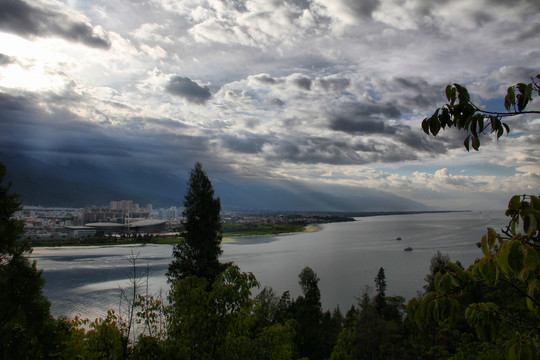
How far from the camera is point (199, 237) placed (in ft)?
31.2

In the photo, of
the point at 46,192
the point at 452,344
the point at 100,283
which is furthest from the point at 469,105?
the point at 46,192

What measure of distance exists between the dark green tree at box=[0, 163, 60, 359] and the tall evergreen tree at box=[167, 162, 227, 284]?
19.5 feet

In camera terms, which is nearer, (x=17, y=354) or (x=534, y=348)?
(x=534, y=348)

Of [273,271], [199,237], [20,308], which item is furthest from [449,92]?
[273,271]

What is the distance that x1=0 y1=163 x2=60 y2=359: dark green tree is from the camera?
298 cm

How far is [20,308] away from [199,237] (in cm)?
635

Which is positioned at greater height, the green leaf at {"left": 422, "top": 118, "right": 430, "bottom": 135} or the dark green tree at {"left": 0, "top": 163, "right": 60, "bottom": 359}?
the green leaf at {"left": 422, "top": 118, "right": 430, "bottom": 135}

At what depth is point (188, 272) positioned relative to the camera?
9.13 m

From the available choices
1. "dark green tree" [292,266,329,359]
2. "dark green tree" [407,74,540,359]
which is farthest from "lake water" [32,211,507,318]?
"dark green tree" [407,74,540,359]

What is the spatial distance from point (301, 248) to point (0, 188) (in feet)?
135

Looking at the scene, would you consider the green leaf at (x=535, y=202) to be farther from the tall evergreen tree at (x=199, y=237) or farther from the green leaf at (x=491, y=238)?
the tall evergreen tree at (x=199, y=237)

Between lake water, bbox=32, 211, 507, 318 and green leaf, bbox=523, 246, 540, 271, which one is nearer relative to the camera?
green leaf, bbox=523, 246, 540, 271

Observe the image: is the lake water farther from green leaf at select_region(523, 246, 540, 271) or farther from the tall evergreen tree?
green leaf at select_region(523, 246, 540, 271)

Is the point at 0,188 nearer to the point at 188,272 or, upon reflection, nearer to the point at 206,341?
the point at 206,341
